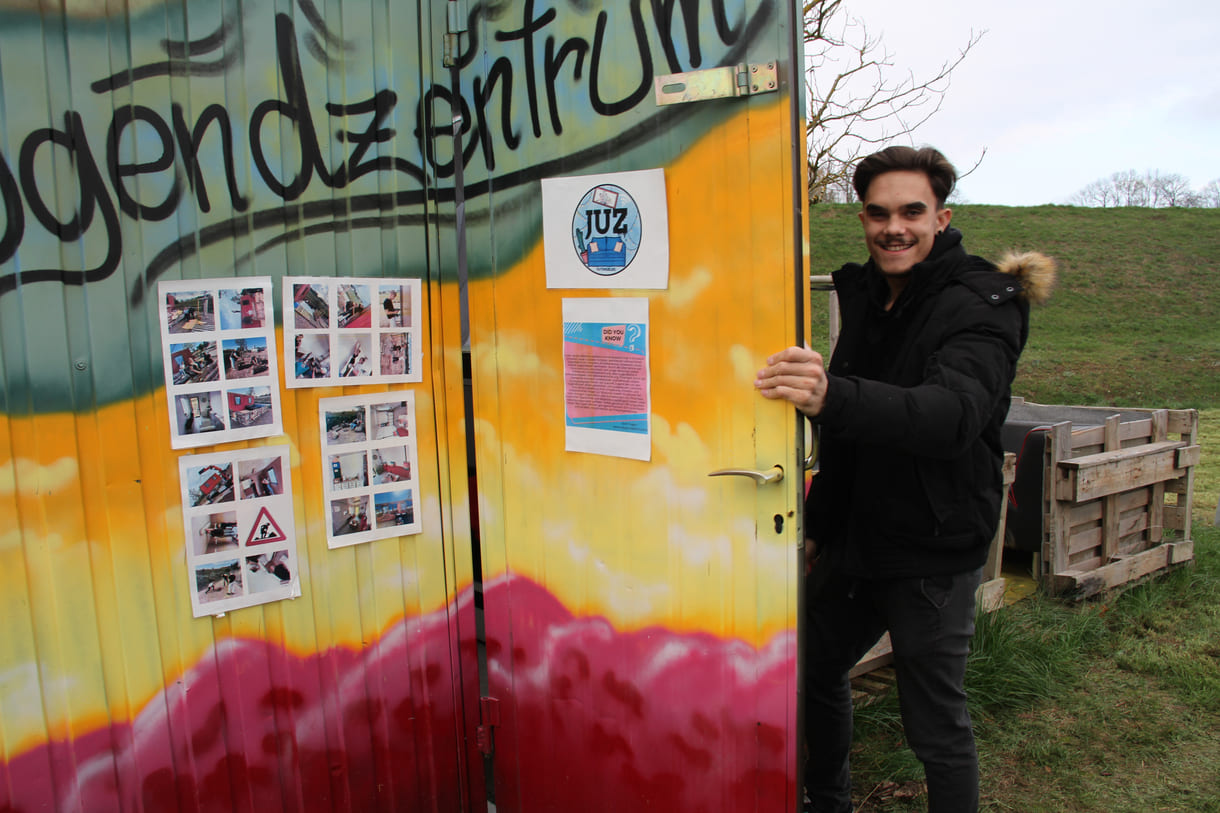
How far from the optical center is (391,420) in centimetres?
275

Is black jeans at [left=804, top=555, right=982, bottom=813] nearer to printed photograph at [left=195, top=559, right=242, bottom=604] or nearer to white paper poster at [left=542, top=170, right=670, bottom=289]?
white paper poster at [left=542, top=170, right=670, bottom=289]

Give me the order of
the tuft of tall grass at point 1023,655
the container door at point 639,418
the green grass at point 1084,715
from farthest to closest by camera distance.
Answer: the tuft of tall grass at point 1023,655
the green grass at point 1084,715
the container door at point 639,418

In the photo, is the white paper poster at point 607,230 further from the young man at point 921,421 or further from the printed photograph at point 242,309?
the printed photograph at point 242,309

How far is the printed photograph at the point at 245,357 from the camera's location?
245 centimetres

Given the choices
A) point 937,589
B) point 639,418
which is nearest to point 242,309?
point 639,418

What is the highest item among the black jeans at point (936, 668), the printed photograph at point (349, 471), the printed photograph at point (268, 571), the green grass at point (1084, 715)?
the printed photograph at point (349, 471)

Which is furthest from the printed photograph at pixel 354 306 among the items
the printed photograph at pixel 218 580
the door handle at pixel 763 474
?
the door handle at pixel 763 474

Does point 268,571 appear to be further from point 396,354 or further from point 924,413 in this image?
point 924,413

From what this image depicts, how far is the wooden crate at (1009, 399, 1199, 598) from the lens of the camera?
16.5 ft

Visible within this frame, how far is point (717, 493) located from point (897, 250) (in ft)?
2.82

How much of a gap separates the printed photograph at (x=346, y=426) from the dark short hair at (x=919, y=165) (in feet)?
5.35

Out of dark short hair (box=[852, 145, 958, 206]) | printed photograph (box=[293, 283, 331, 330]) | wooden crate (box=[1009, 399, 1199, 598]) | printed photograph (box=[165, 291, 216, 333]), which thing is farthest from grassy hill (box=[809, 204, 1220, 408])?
printed photograph (box=[165, 291, 216, 333])

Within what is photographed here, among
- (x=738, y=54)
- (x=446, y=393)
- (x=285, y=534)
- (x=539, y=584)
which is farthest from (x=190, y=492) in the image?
(x=738, y=54)

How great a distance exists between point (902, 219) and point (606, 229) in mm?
844
